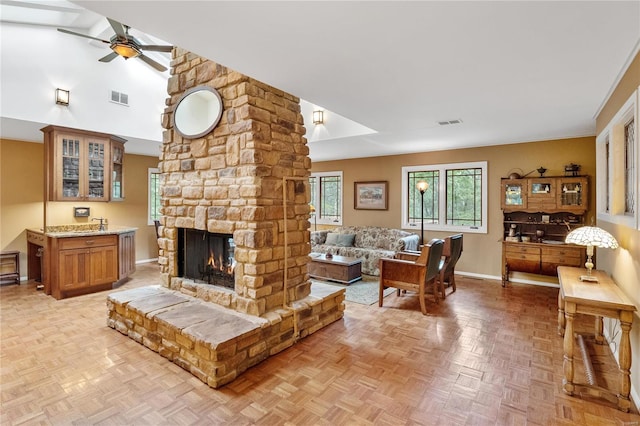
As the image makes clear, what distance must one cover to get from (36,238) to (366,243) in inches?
222

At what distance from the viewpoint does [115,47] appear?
337 cm

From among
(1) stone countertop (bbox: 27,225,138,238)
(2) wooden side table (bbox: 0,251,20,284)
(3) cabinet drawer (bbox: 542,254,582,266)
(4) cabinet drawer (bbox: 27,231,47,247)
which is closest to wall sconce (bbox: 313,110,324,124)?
(1) stone countertop (bbox: 27,225,138,238)

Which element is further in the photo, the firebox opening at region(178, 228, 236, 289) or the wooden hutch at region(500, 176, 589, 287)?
the wooden hutch at region(500, 176, 589, 287)

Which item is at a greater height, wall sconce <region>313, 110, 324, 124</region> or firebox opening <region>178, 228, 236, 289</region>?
wall sconce <region>313, 110, 324, 124</region>

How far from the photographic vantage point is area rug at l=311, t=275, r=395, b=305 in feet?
14.5

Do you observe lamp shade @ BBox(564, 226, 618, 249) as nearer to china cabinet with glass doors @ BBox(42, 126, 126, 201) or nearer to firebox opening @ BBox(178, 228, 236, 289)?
firebox opening @ BBox(178, 228, 236, 289)

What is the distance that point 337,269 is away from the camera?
523cm

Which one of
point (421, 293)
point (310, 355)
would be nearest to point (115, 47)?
point (310, 355)

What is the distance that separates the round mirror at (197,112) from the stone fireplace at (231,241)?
8 centimetres

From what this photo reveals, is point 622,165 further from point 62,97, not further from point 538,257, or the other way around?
point 62,97

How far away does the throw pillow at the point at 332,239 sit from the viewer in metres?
6.69

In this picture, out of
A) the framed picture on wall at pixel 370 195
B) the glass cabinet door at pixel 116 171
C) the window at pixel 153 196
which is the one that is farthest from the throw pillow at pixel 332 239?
the glass cabinet door at pixel 116 171

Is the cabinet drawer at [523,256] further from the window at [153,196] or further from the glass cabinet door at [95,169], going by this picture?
the window at [153,196]

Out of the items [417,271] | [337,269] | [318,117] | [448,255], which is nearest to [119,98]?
[318,117]
